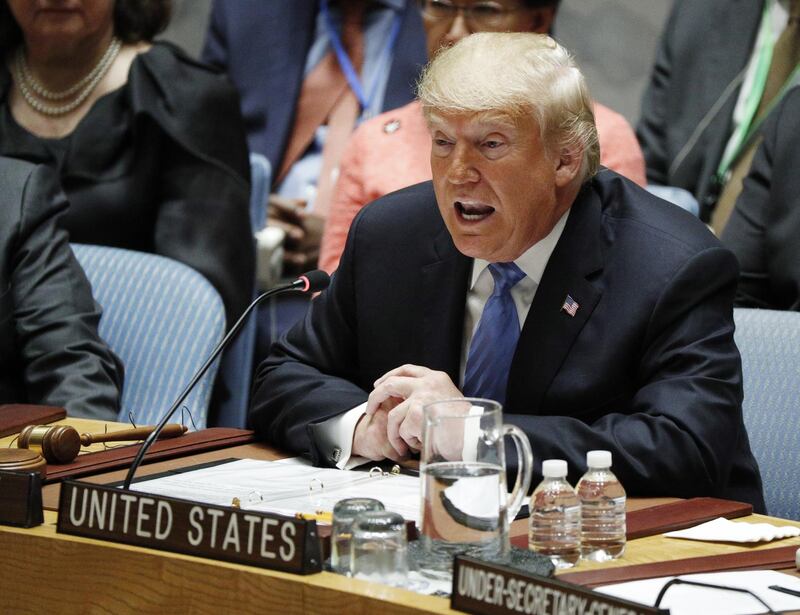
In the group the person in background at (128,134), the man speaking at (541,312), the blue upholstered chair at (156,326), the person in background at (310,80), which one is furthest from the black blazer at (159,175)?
the man speaking at (541,312)

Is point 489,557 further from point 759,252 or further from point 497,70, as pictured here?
point 759,252

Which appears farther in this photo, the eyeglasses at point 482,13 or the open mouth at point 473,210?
the eyeglasses at point 482,13

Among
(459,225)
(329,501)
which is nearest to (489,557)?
(329,501)

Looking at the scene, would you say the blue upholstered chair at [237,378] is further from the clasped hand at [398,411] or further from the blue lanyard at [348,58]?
the clasped hand at [398,411]

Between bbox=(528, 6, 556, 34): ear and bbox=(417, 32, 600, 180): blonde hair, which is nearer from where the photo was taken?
bbox=(417, 32, 600, 180): blonde hair

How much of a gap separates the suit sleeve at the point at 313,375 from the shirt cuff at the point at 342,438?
2 cm

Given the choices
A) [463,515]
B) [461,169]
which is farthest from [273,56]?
[463,515]

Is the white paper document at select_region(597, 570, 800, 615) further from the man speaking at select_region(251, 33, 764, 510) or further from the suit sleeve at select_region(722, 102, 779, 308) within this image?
the suit sleeve at select_region(722, 102, 779, 308)

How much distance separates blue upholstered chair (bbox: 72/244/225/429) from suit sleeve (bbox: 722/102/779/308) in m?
1.36

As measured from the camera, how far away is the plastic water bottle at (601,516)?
5.37ft

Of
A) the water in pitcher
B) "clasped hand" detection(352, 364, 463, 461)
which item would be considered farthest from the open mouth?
the water in pitcher

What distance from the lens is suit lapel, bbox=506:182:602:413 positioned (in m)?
2.21

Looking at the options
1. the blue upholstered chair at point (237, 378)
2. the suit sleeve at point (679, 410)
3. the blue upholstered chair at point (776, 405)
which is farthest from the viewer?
the blue upholstered chair at point (237, 378)

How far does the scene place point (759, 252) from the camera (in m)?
3.52
